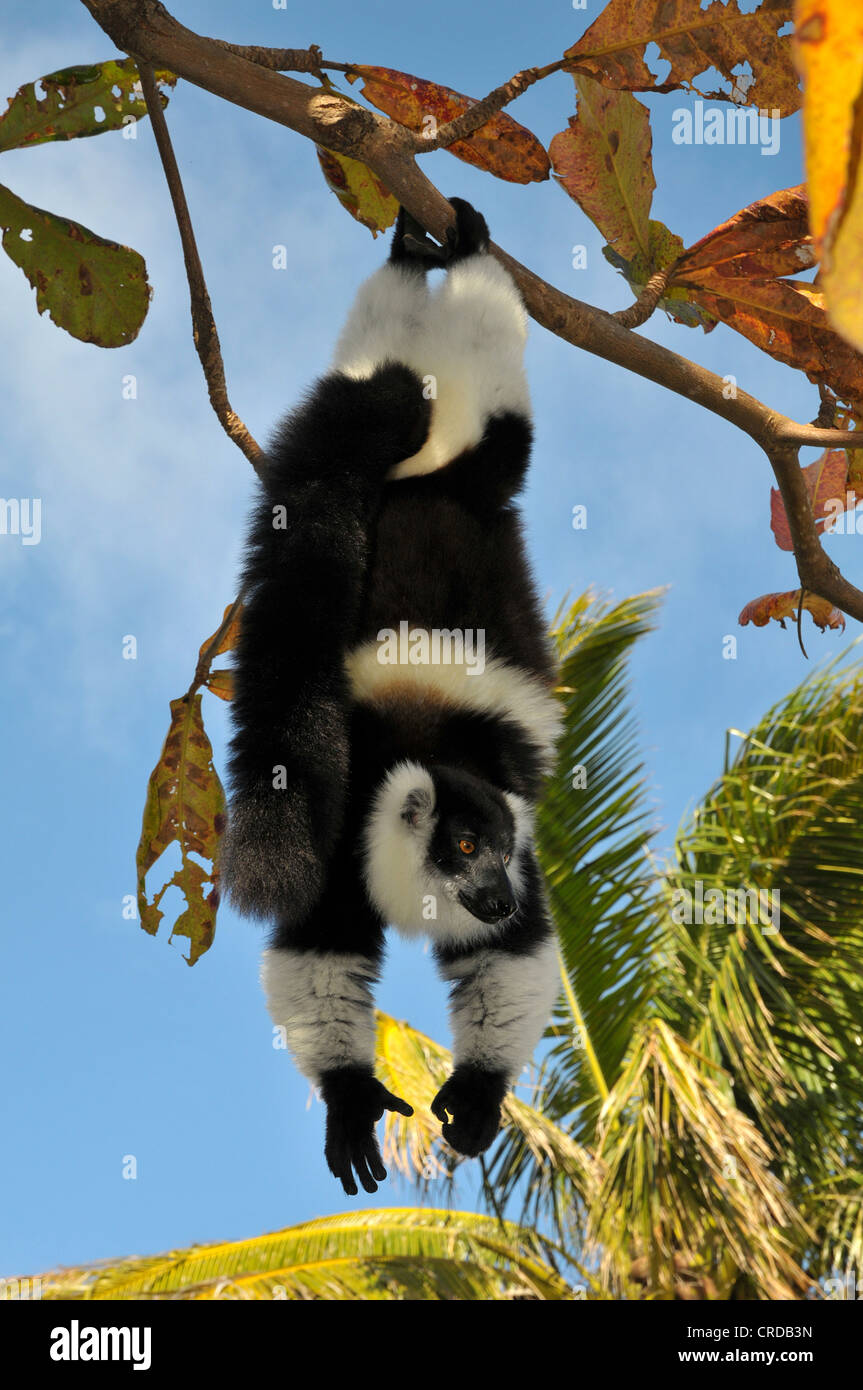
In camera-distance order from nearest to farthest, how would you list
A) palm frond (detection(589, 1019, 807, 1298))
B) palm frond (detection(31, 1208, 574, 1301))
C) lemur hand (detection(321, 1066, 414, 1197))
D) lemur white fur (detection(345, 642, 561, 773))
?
lemur hand (detection(321, 1066, 414, 1197)), lemur white fur (detection(345, 642, 561, 773)), palm frond (detection(31, 1208, 574, 1301)), palm frond (detection(589, 1019, 807, 1298))

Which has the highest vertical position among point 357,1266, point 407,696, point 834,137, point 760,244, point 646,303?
point 760,244

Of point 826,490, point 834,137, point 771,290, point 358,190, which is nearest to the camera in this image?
point 834,137

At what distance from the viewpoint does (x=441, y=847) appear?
2521 mm

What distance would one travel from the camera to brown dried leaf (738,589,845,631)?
3.75 meters

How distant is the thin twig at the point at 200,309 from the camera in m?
3.08

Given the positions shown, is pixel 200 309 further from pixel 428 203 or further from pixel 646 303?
pixel 646 303

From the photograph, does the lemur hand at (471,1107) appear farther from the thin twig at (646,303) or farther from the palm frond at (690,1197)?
the palm frond at (690,1197)

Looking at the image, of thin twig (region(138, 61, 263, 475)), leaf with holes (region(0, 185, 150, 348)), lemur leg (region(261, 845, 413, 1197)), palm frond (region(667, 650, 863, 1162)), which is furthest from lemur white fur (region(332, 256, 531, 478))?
palm frond (region(667, 650, 863, 1162))

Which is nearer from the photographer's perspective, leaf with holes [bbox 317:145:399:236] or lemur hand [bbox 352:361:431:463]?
lemur hand [bbox 352:361:431:463]

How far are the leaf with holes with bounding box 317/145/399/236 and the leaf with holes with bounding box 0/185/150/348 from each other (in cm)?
62

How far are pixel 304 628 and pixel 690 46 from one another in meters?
1.82

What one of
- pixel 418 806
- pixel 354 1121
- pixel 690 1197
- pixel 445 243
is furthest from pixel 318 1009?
pixel 690 1197

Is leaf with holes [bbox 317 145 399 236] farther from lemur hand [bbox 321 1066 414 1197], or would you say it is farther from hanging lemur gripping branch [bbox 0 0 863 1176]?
lemur hand [bbox 321 1066 414 1197]

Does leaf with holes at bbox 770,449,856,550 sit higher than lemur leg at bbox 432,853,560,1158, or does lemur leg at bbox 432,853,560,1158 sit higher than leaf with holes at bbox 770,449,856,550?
leaf with holes at bbox 770,449,856,550
